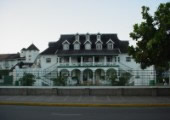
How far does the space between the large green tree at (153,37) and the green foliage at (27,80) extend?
853 cm

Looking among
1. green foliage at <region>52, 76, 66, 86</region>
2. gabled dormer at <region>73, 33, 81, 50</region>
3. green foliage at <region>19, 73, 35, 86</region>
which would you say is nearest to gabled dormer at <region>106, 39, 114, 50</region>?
gabled dormer at <region>73, 33, 81, 50</region>

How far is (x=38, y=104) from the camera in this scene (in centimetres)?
1393

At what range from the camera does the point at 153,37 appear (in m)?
14.6

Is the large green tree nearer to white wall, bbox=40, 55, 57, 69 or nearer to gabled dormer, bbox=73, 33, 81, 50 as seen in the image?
gabled dormer, bbox=73, 33, 81, 50

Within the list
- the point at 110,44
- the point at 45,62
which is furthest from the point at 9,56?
the point at 110,44

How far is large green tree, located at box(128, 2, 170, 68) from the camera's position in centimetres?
1420

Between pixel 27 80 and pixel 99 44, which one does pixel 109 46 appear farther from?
pixel 27 80

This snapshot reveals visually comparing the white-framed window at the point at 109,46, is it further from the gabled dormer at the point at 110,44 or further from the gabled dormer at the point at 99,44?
the gabled dormer at the point at 99,44

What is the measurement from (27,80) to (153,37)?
10679 mm

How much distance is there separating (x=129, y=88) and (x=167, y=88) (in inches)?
114

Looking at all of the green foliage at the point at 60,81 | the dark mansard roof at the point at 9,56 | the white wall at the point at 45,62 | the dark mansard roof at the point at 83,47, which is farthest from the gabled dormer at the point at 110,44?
the dark mansard roof at the point at 9,56

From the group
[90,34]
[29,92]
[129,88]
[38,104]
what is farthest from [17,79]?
[90,34]

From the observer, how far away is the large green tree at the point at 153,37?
14.2 metres

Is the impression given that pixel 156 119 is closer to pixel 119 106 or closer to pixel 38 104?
pixel 119 106
